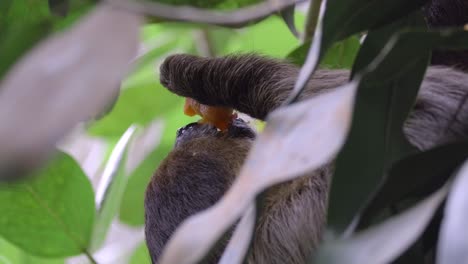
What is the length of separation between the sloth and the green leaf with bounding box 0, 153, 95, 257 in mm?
122

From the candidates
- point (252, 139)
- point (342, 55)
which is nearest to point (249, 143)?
point (252, 139)

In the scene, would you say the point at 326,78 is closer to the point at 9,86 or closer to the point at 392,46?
the point at 392,46

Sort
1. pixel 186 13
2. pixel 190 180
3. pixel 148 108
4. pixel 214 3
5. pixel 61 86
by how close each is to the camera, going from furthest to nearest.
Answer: pixel 148 108 → pixel 190 180 → pixel 214 3 → pixel 186 13 → pixel 61 86

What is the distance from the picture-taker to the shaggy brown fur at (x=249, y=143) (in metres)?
0.52

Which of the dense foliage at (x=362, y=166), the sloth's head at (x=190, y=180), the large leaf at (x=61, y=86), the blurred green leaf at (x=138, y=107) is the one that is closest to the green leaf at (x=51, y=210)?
the dense foliage at (x=362, y=166)

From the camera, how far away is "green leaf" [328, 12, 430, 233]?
403 mm

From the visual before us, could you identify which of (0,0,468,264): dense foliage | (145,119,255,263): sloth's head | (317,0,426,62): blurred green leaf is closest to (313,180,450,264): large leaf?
(0,0,468,264): dense foliage

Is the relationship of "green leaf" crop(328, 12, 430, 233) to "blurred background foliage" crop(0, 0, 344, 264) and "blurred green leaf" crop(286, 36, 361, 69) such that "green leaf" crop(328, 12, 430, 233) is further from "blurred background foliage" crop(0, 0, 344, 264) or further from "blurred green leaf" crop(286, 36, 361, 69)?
"blurred green leaf" crop(286, 36, 361, 69)

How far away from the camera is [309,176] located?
2.00 ft

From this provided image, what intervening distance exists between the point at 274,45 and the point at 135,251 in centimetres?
34

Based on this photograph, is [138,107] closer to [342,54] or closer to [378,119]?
[342,54]

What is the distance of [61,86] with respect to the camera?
0.26 m

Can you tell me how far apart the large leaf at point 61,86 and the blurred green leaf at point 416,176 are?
169mm

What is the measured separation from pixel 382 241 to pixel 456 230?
1.5 inches
